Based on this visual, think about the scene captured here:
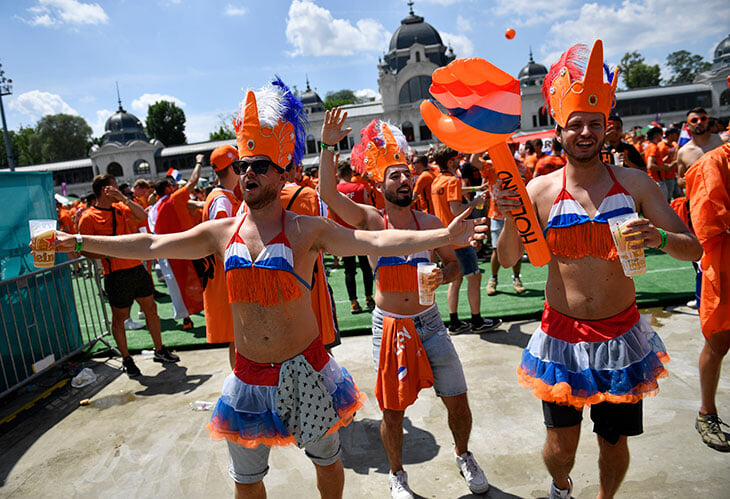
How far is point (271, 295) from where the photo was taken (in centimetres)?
241

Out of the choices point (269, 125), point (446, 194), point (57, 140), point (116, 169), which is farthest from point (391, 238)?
point (57, 140)

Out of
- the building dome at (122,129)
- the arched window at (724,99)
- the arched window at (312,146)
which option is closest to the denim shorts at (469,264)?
the arched window at (312,146)

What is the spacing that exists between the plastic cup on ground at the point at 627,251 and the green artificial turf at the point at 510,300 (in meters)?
4.35

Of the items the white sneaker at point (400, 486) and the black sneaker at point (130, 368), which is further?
the black sneaker at point (130, 368)

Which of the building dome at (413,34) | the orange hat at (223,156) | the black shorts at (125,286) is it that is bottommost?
the black shorts at (125,286)

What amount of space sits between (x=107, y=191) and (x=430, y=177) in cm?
443

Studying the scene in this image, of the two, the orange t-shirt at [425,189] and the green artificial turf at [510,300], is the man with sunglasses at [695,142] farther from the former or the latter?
the orange t-shirt at [425,189]

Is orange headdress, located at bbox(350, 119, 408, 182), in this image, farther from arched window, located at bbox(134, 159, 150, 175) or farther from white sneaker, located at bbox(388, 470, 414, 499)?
arched window, located at bbox(134, 159, 150, 175)

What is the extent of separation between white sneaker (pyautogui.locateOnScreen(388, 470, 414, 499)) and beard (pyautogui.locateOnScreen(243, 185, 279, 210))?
1922mm

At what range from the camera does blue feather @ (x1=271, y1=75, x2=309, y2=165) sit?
2.69 meters

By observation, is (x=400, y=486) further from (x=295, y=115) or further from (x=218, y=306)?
(x=295, y=115)

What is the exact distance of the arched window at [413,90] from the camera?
57.2m

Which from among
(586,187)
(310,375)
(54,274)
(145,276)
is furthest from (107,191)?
(586,187)

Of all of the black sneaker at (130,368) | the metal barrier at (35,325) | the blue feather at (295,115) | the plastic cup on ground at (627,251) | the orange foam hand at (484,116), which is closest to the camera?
the plastic cup on ground at (627,251)
